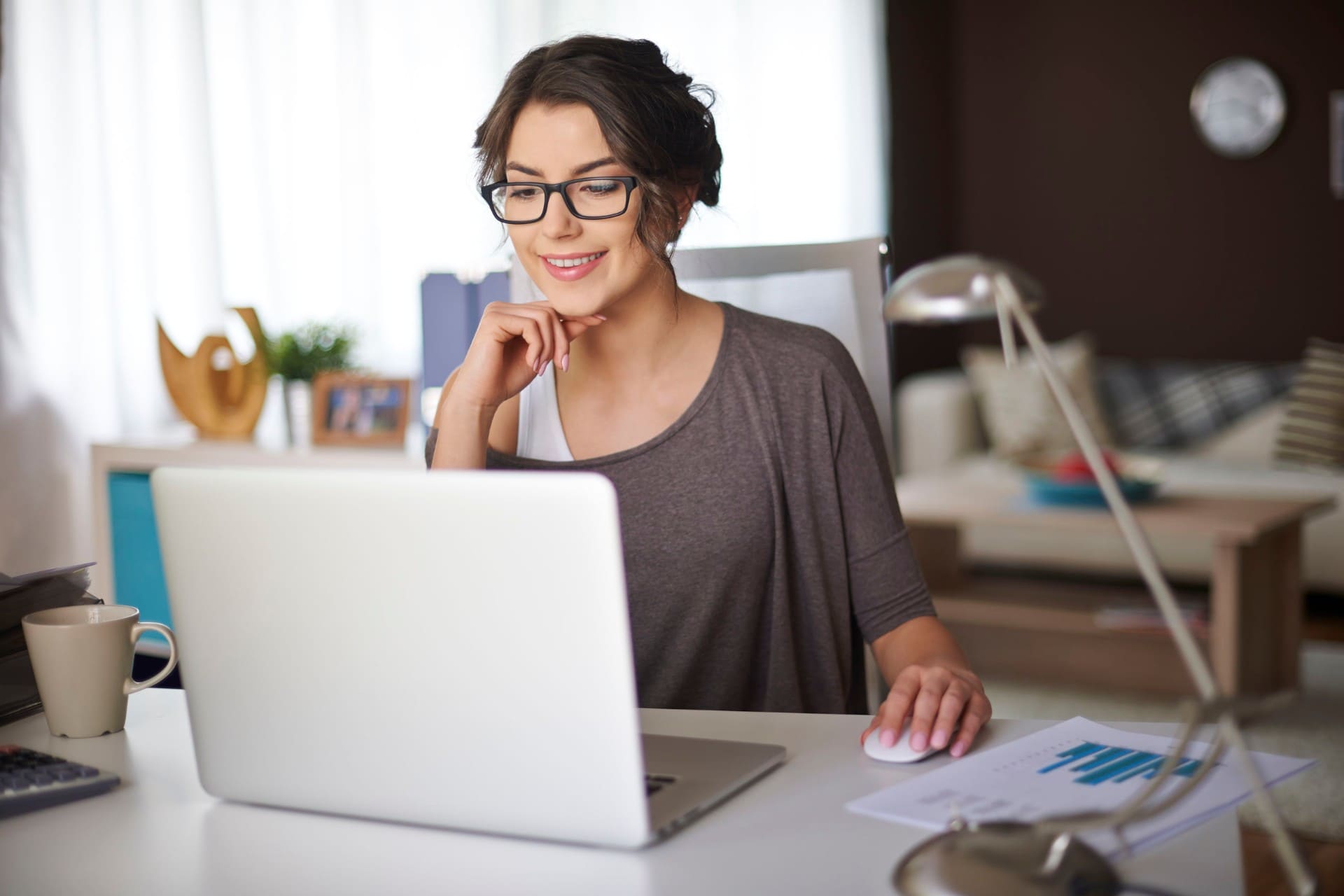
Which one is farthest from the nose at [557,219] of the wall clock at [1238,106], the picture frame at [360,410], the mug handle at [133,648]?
the wall clock at [1238,106]

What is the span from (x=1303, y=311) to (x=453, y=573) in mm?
4748

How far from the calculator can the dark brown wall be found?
14.7ft

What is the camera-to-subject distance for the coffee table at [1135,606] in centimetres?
297

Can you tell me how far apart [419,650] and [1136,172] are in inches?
191

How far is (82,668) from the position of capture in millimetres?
1058

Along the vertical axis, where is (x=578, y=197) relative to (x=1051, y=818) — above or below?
above

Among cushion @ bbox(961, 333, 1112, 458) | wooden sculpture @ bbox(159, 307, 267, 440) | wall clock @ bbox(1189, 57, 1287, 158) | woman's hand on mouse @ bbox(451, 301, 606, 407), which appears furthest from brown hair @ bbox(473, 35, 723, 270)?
wall clock @ bbox(1189, 57, 1287, 158)

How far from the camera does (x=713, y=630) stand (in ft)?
4.49

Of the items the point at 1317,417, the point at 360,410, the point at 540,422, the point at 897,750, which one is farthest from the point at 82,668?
the point at 1317,417

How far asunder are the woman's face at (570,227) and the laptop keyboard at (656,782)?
1.94ft

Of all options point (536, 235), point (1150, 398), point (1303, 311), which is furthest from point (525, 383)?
point (1303, 311)

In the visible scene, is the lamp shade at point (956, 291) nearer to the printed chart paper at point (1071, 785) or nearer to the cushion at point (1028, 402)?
the printed chart paper at point (1071, 785)

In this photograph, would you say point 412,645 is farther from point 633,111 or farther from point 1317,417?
point 1317,417

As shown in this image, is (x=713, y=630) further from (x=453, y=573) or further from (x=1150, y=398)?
(x=1150, y=398)
